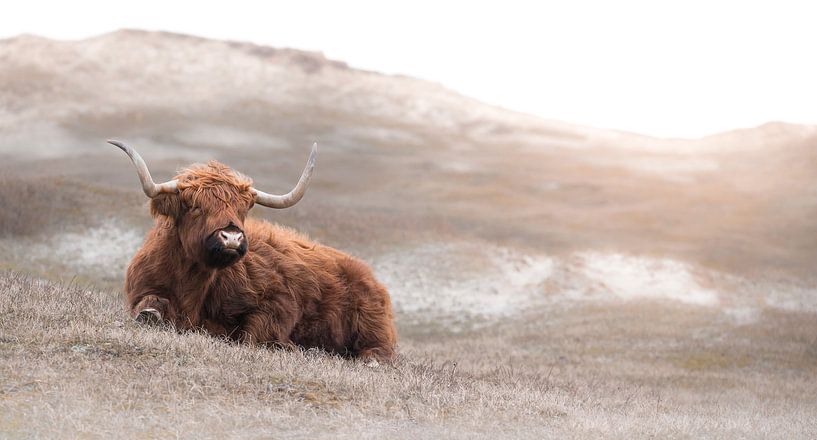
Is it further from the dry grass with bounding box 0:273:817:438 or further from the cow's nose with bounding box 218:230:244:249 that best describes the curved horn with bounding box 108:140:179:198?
the dry grass with bounding box 0:273:817:438

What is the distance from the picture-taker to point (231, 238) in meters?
10.0

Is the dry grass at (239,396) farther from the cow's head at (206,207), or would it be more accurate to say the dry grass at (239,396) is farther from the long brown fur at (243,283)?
the cow's head at (206,207)

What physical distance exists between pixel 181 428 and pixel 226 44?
79.4 meters

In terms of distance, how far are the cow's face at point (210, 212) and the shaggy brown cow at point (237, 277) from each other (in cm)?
1

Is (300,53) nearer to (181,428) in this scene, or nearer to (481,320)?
(481,320)

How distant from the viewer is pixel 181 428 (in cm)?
770

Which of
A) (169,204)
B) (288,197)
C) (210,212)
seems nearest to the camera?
(210,212)

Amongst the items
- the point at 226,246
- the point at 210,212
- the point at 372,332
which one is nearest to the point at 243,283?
the point at 210,212

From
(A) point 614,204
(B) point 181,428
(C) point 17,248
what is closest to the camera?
(B) point 181,428

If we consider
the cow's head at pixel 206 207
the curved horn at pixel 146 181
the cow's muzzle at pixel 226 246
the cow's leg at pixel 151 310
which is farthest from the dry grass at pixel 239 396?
the curved horn at pixel 146 181

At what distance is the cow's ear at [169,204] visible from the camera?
425 inches

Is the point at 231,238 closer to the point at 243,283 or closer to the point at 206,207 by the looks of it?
the point at 206,207

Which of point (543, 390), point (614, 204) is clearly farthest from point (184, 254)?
point (614, 204)

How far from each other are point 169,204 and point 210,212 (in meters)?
0.65
